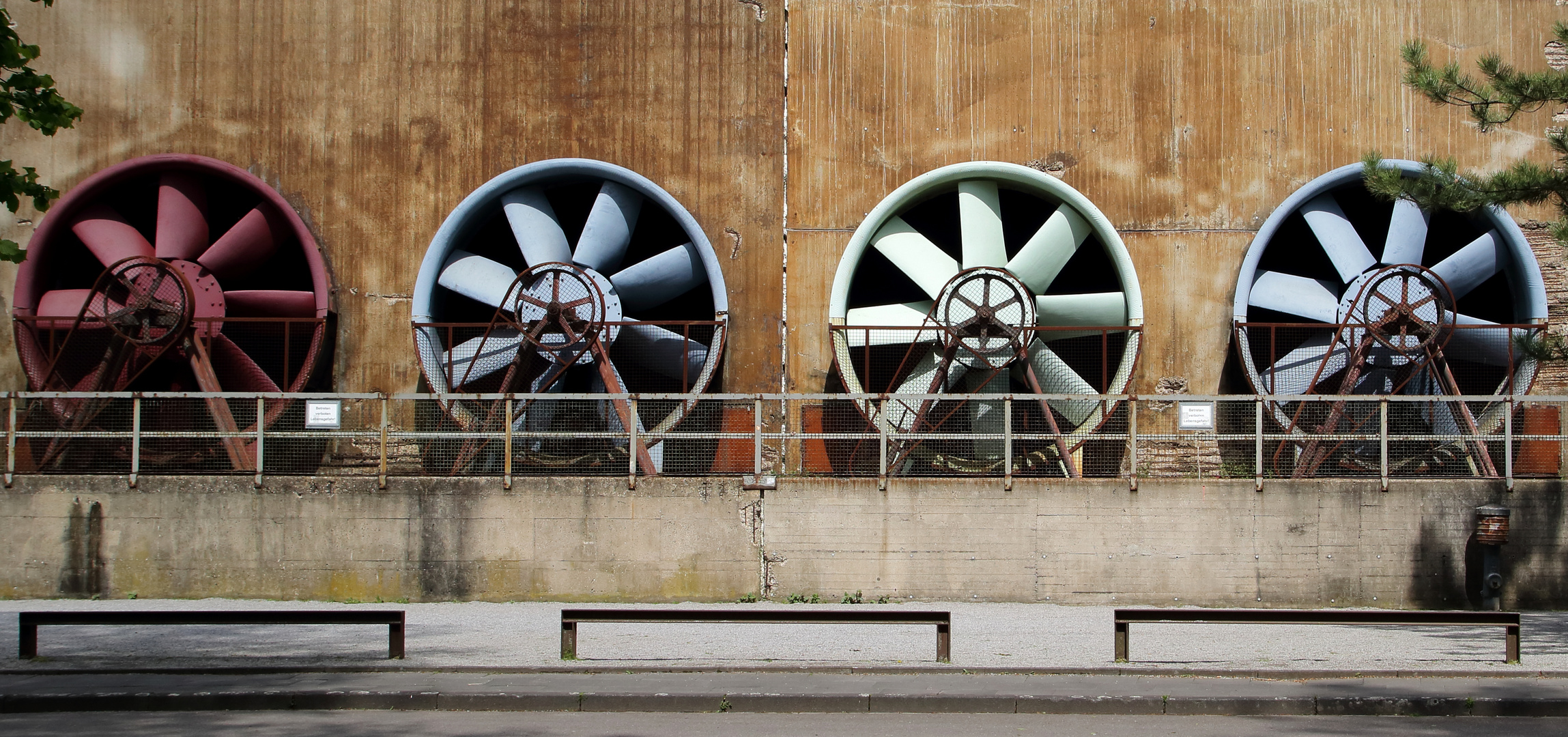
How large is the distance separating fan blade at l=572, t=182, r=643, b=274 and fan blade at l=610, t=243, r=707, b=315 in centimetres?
30

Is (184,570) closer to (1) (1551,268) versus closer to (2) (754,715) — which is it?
(2) (754,715)

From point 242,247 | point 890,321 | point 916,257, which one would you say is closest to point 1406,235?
point 916,257

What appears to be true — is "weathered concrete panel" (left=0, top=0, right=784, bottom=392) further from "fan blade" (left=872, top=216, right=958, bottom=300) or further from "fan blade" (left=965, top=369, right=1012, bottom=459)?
"fan blade" (left=965, top=369, right=1012, bottom=459)

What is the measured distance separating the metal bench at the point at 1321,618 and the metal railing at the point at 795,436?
407 cm

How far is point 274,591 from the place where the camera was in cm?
1335

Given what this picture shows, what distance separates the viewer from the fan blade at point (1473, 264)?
15859 mm

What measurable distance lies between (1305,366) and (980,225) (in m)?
4.11

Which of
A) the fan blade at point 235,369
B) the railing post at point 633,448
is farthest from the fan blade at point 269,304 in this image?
the railing post at point 633,448

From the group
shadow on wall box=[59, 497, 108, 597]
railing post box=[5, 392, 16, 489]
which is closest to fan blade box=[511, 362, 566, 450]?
shadow on wall box=[59, 497, 108, 597]

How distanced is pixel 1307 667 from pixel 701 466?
7098 mm

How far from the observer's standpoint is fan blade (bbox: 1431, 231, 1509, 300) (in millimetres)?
15859

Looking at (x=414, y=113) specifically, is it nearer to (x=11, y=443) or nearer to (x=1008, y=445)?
(x=11, y=443)

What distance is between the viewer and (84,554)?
1346 centimetres

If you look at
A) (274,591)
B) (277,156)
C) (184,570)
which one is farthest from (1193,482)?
(277,156)
